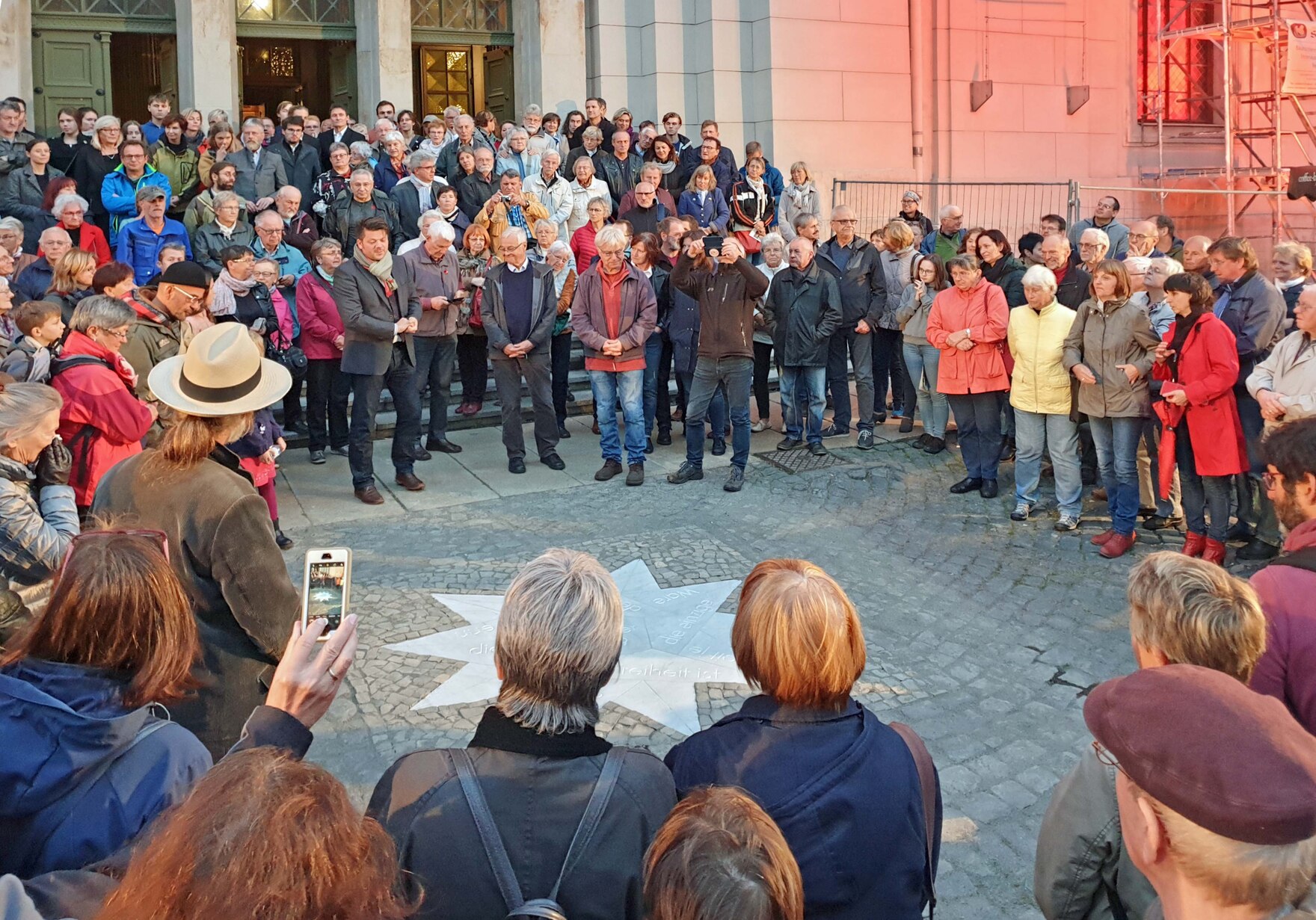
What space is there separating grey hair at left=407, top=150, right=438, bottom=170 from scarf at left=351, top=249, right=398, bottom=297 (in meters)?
2.75

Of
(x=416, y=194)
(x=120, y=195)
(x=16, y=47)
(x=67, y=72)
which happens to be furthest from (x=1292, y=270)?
(x=67, y=72)

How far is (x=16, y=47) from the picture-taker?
1503cm

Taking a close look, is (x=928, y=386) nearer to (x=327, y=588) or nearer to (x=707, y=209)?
(x=707, y=209)

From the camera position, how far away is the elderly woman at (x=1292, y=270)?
8430 millimetres

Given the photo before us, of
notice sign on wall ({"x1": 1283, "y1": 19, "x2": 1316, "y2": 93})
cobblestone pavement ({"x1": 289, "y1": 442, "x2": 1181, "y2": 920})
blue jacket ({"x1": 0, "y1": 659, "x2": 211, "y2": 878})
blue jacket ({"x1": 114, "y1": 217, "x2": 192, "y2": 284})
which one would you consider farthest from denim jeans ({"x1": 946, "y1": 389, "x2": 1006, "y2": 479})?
notice sign on wall ({"x1": 1283, "y1": 19, "x2": 1316, "y2": 93})

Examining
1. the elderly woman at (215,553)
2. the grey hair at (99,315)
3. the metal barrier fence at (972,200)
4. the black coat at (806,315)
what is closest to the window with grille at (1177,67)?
the metal barrier fence at (972,200)

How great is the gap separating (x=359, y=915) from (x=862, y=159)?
1664cm

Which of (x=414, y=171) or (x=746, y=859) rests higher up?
(x=414, y=171)

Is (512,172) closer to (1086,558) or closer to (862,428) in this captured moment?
(862,428)

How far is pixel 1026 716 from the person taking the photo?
5602mm

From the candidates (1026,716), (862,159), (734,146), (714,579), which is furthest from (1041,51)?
(1026,716)

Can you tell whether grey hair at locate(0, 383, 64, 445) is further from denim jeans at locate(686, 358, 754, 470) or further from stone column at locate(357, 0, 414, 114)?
stone column at locate(357, 0, 414, 114)

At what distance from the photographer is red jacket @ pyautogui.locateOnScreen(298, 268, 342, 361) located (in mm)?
9930

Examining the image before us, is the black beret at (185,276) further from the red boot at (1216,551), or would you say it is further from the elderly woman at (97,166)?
the red boot at (1216,551)
